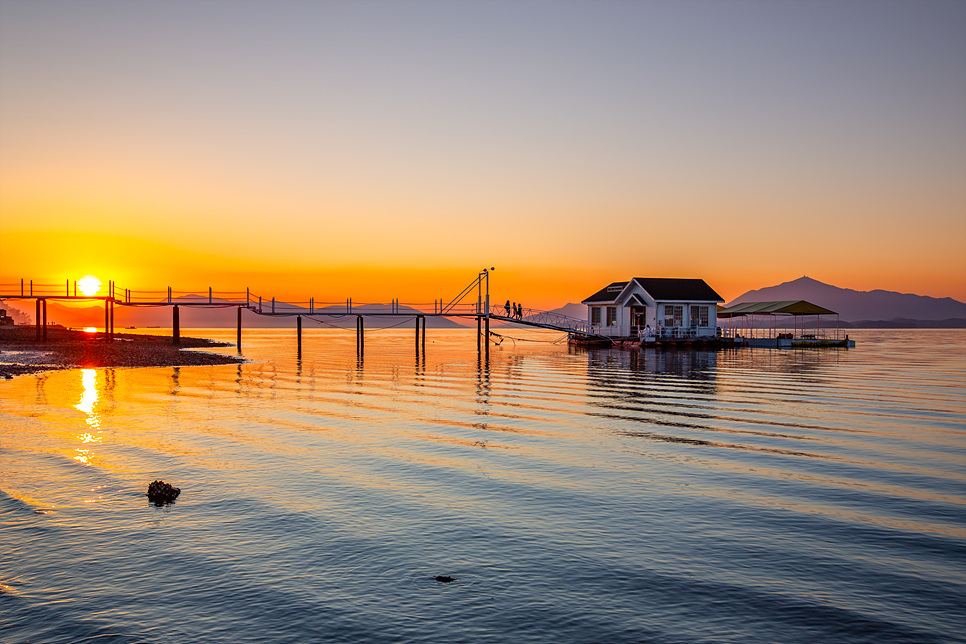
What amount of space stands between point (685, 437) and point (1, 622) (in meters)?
14.7

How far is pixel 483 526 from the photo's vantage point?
10031mm

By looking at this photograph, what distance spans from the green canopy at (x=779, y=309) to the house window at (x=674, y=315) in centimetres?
604

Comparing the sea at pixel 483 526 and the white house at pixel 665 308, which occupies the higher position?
the white house at pixel 665 308

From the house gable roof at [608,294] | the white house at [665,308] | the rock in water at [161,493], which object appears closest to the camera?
the rock in water at [161,493]

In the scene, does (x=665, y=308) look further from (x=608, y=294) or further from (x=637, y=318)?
(x=608, y=294)

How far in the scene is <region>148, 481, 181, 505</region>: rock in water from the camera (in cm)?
1109

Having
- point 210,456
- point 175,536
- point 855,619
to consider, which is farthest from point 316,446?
point 855,619

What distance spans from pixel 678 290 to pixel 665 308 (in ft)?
7.28

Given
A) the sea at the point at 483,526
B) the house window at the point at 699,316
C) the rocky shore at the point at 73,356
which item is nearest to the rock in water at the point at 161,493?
the sea at the point at 483,526

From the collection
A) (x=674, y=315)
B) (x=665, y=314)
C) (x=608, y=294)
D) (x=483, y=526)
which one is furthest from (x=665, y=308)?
(x=483, y=526)

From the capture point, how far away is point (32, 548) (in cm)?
895

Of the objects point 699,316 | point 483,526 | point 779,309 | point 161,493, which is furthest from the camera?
point 699,316

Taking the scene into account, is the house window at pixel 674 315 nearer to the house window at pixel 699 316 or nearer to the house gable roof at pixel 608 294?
the house window at pixel 699 316

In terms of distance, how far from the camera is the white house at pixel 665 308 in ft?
199
